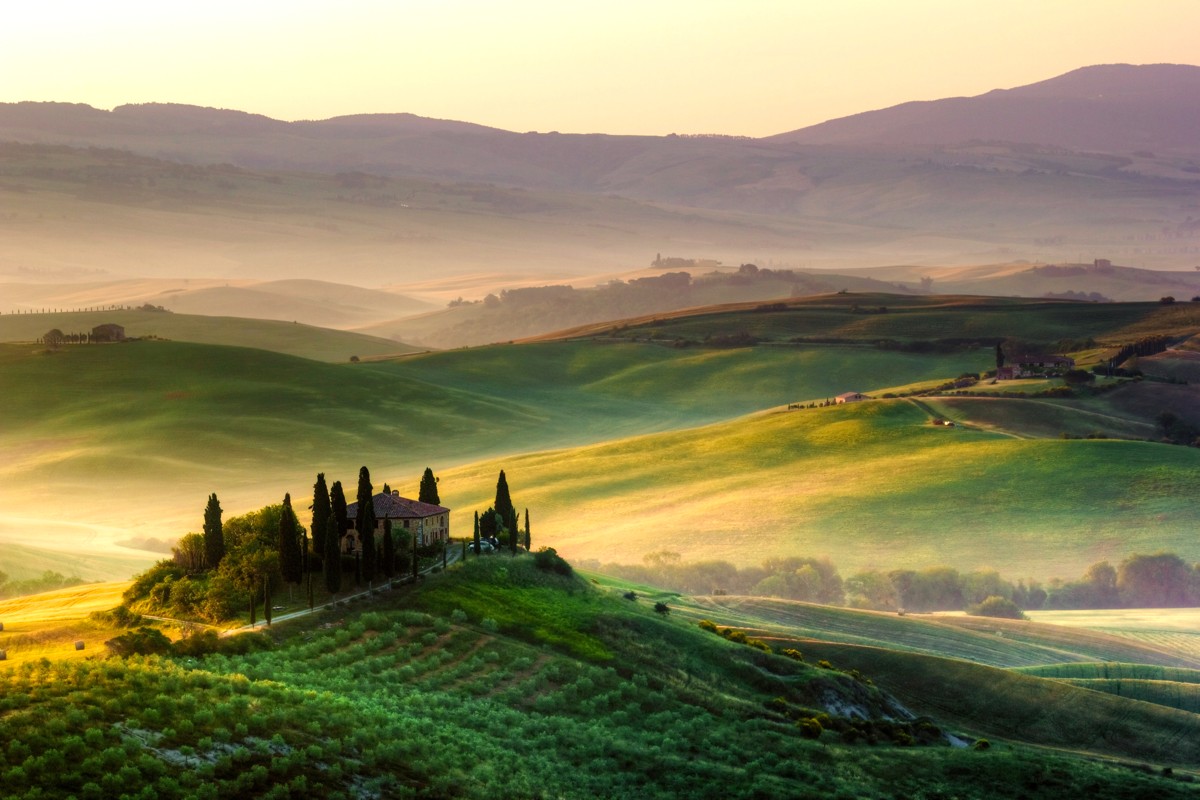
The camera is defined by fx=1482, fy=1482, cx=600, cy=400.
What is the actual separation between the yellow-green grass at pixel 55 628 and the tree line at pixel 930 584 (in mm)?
84910

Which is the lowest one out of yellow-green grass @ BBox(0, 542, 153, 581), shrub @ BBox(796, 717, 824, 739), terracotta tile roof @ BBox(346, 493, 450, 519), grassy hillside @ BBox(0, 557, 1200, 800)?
yellow-green grass @ BBox(0, 542, 153, 581)

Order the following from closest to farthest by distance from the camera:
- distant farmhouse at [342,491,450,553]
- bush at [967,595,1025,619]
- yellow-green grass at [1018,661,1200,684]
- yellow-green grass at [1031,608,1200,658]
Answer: distant farmhouse at [342,491,450,553], yellow-green grass at [1018,661,1200,684], yellow-green grass at [1031,608,1200,658], bush at [967,595,1025,619]

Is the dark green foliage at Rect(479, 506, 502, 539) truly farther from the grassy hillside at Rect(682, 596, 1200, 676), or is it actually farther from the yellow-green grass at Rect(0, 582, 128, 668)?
the yellow-green grass at Rect(0, 582, 128, 668)

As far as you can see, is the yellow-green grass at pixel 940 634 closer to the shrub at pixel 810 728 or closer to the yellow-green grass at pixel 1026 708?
the yellow-green grass at pixel 1026 708

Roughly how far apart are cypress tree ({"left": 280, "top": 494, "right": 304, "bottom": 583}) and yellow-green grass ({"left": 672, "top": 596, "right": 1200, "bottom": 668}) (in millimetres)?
Answer: 35018

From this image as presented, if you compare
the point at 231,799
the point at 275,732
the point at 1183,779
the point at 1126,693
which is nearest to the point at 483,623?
the point at 275,732

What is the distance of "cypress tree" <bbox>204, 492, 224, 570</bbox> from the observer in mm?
82188

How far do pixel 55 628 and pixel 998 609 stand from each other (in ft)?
345

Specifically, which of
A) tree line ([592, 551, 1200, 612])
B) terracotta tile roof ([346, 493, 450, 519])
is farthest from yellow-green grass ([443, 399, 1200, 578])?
terracotta tile roof ([346, 493, 450, 519])

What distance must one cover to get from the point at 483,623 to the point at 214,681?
21.5 metres

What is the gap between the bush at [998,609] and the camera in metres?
152

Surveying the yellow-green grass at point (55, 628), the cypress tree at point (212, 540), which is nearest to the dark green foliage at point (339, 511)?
the cypress tree at point (212, 540)

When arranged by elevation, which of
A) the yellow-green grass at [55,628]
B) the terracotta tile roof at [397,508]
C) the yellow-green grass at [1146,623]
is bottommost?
the yellow-green grass at [1146,623]

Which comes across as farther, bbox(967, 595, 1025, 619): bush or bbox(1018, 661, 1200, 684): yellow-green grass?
bbox(967, 595, 1025, 619): bush
